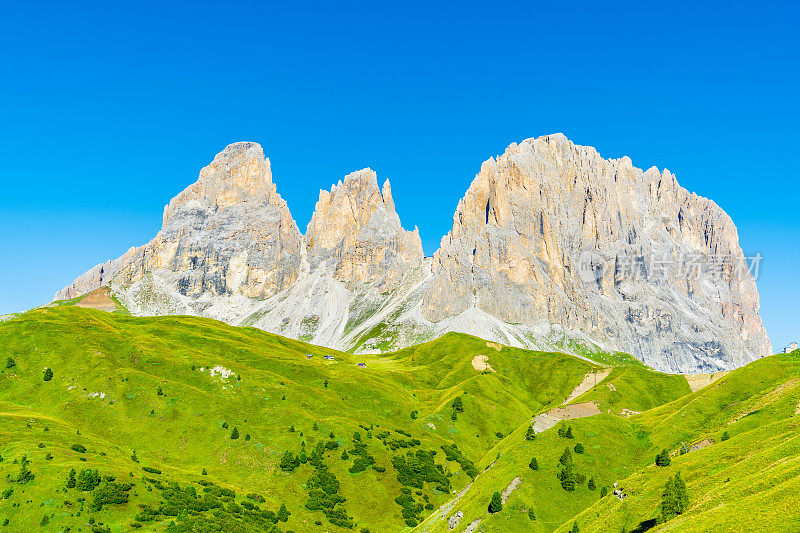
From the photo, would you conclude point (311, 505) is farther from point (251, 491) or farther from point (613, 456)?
point (613, 456)

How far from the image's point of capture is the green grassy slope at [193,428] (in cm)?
7825

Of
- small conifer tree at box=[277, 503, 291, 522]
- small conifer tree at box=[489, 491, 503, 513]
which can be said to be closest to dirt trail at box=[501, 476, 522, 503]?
small conifer tree at box=[489, 491, 503, 513]

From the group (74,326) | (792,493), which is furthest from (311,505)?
(74,326)

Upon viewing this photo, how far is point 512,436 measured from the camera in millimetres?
119438

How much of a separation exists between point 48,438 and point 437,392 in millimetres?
122390

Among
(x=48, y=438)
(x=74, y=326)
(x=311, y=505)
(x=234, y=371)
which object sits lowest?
(x=311, y=505)

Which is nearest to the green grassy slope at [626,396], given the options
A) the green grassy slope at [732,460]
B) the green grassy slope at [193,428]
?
the green grassy slope at [193,428]

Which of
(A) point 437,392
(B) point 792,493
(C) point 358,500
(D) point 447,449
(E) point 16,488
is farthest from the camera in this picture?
(A) point 437,392

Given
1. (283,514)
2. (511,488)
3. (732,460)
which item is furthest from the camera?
(283,514)

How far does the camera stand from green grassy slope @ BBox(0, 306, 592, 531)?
257 ft

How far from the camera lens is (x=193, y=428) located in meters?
114

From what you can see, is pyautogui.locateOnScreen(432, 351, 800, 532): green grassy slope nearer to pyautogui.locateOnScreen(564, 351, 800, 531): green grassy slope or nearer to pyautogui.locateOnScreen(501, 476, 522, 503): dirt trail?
pyautogui.locateOnScreen(564, 351, 800, 531): green grassy slope

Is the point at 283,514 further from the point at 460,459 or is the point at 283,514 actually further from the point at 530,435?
the point at 460,459

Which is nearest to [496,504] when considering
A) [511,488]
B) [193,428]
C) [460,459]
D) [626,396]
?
[511,488]
